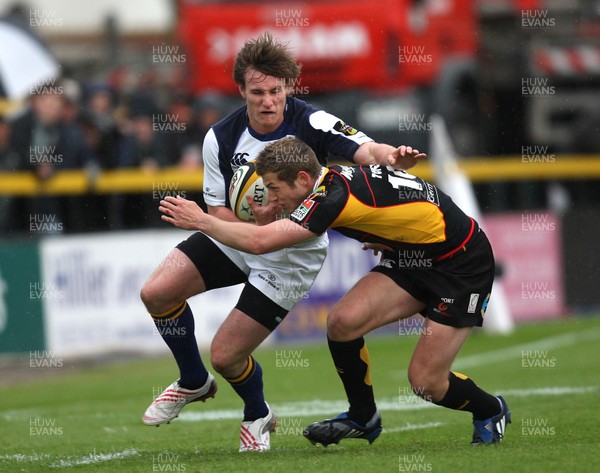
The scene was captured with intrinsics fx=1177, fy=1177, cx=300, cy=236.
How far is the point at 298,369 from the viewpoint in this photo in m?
12.9

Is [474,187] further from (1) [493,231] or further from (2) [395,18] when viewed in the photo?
(2) [395,18]

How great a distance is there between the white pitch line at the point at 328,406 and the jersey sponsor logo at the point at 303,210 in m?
2.93

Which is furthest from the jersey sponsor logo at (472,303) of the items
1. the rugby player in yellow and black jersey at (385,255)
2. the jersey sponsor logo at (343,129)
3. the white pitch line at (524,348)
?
the white pitch line at (524,348)

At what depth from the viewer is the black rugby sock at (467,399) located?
6.93 meters

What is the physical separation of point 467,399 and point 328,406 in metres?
2.80

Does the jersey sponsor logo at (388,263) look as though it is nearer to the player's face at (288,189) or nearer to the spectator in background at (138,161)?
the player's face at (288,189)

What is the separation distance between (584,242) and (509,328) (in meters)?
2.56

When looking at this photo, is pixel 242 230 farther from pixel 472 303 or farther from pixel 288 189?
pixel 472 303

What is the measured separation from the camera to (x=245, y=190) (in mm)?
7098

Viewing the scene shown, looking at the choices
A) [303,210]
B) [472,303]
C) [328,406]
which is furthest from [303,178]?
[328,406]

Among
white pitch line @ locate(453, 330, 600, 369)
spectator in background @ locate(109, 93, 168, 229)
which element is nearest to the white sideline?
white pitch line @ locate(453, 330, 600, 369)

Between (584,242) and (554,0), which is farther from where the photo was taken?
(554,0)

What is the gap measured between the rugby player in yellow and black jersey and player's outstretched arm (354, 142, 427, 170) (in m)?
0.08

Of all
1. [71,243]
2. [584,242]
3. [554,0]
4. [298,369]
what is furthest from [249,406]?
[554,0]
